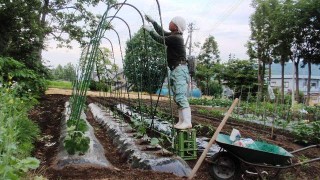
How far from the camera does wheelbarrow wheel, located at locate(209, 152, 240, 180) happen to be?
4.37m

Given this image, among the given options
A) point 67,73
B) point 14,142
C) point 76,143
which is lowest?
point 76,143

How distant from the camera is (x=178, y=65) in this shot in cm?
518

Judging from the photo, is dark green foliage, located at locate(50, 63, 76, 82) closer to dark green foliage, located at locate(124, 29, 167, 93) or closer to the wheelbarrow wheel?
dark green foliage, located at locate(124, 29, 167, 93)

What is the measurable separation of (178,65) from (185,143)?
3.68 feet

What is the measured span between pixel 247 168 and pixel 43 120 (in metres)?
5.73

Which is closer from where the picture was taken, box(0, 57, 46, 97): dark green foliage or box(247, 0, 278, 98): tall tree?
box(0, 57, 46, 97): dark green foliage

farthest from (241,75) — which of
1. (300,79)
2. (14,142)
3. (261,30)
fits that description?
(14,142)

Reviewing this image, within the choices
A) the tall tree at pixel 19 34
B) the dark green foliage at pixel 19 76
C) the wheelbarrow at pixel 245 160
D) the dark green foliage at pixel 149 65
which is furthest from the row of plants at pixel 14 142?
the tall tree at pixel 19 34

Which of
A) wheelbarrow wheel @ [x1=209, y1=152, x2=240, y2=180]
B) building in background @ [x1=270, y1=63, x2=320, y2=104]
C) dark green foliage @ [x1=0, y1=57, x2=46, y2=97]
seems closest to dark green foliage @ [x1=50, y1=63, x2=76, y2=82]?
dark green foliage @ [x1=0, y1=57, x2=46, y2=97]

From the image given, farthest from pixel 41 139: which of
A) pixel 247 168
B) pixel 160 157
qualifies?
pixel 247 168

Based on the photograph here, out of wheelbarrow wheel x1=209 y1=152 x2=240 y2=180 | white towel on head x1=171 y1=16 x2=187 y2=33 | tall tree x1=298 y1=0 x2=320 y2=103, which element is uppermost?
tall tree x1=298 y1=0 x2=320 y2=103

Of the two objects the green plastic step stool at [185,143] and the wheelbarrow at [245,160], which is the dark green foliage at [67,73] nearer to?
the green plastic step stool at [185,143]

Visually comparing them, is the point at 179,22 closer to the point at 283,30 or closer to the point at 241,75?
the point at 283,30

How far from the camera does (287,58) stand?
93.0ft
